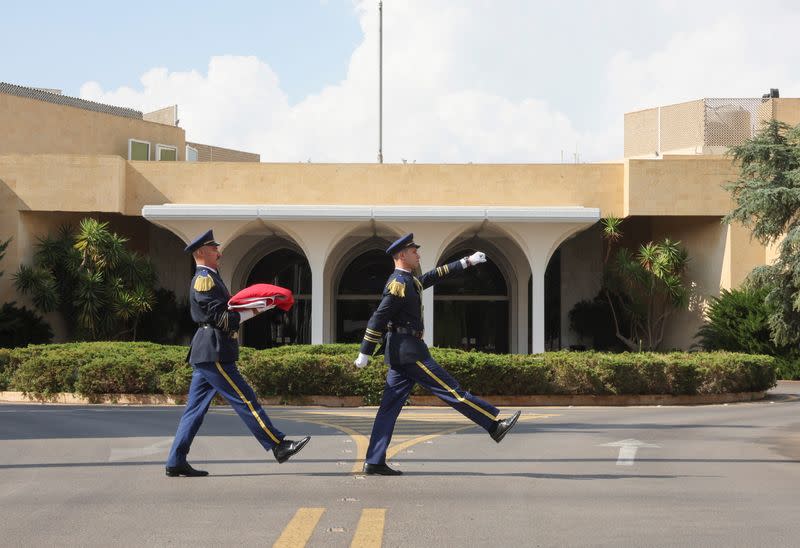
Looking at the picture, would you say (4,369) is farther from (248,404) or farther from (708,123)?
(708,123)

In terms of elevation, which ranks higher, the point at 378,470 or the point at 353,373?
the point at 378,470

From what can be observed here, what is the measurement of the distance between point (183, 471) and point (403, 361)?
2022 mm

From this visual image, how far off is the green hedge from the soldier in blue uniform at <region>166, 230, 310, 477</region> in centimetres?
1217

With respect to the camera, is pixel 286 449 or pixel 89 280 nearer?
pixel 286 449

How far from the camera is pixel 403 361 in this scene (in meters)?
9.95

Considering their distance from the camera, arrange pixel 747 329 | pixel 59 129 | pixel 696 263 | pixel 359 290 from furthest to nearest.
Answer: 1. pixel 59 129
2. pixel 359 290
3. pixel 696 263
4. pixel 747 329

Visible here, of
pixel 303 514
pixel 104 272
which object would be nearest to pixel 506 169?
pixel 104 272

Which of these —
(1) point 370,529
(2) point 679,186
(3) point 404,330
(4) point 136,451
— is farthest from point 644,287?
(1) point 370,529

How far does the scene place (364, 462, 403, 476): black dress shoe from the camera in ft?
32.4

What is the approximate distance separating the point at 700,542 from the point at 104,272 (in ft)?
88.8

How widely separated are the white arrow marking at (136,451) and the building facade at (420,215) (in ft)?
62.2

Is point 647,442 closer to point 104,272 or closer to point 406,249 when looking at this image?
point 406,249

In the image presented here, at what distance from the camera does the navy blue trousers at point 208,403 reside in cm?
967

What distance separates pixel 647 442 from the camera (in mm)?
13844
